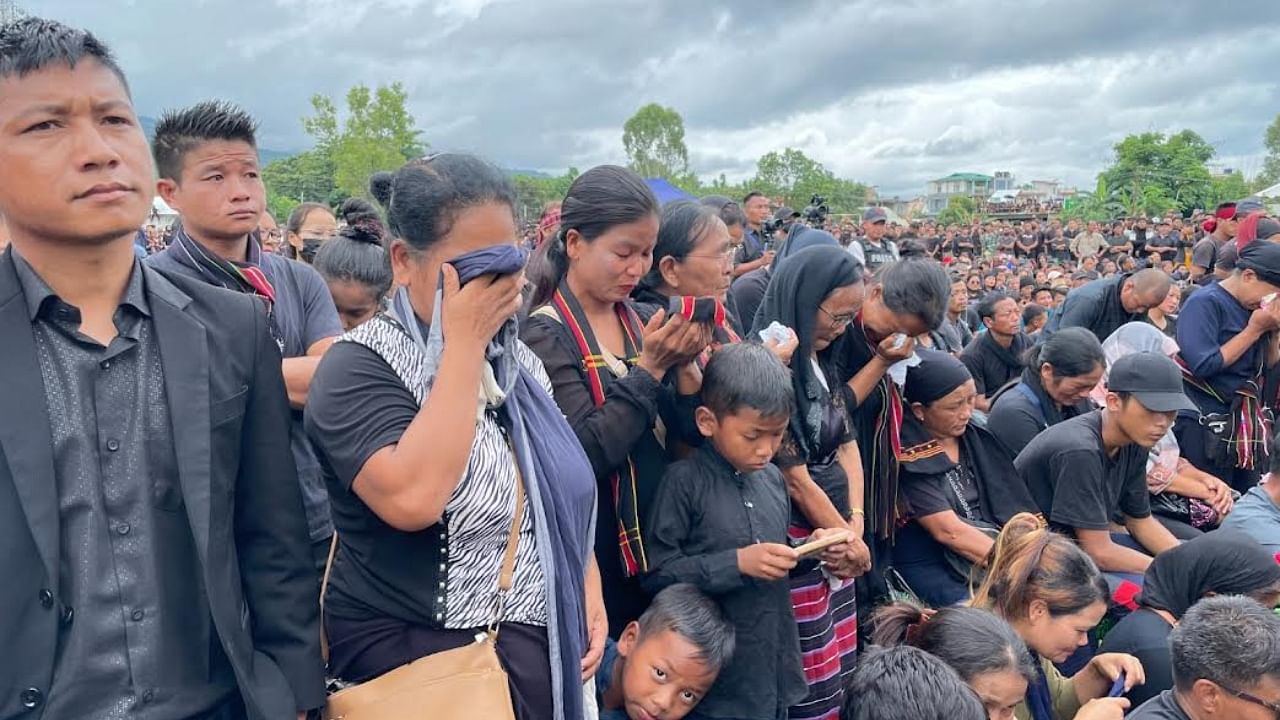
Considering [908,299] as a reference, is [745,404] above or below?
below

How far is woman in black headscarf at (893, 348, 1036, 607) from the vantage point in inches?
138

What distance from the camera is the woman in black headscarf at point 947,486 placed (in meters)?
3.51

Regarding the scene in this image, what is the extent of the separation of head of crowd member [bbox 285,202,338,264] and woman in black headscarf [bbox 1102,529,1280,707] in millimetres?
4705

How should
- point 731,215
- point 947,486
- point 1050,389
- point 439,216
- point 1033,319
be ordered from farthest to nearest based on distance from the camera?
point 1033,319 → point 731,215 → point 1050,389 → point 947,486 → point 439,216

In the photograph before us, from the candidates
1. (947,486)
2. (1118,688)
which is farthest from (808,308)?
(1118,688)

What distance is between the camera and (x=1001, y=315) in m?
6.02

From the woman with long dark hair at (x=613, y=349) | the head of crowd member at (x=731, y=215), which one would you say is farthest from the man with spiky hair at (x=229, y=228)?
the head of crowd member at (x=731, y=215)

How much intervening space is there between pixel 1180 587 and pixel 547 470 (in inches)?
114

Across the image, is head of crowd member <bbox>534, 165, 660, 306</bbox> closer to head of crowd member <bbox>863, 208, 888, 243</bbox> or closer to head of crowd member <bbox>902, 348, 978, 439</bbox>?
head of crowd member <bbox>902, 348, 978, 439</bbox>

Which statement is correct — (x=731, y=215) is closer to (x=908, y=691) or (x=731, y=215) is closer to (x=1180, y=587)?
(x=1180, y=587)

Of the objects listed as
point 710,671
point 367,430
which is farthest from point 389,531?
point 710,671

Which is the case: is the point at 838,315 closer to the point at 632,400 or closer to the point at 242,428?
the point at 632,400

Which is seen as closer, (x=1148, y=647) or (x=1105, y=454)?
(x=1148, y=647)

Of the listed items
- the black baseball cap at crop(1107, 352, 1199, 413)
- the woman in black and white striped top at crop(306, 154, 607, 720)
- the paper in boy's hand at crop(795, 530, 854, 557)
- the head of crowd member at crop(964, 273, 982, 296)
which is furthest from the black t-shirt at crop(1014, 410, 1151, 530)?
the head of crowd member at crop(964, 273, 982, 296)
